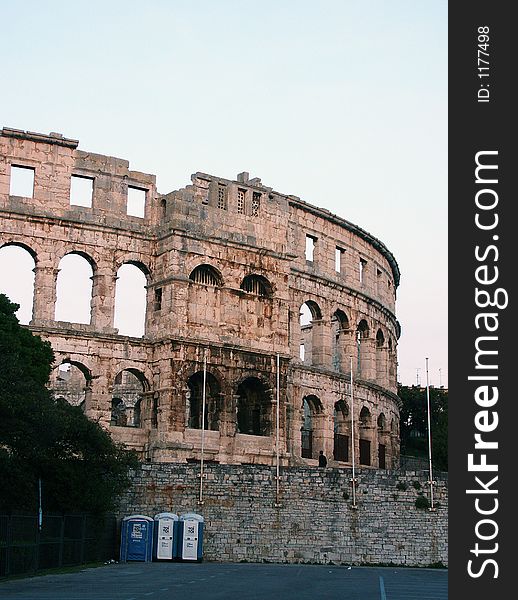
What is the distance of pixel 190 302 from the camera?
1843 inches

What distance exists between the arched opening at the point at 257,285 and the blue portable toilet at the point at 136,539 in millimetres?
14403

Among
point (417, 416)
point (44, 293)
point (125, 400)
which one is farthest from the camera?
point (417, 416)

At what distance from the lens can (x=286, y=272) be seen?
50219mm

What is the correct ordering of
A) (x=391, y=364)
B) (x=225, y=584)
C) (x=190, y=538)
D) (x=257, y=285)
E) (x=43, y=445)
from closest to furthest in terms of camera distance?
1. (x=225, y=584)
2. (x=43, y=445)
3. (x=190, y=538)
4. (x=257, y=285)
5. (x=391, y=364)

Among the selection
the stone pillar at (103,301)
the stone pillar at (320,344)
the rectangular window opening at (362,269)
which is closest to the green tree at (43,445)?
the stone pillar at (103,301)

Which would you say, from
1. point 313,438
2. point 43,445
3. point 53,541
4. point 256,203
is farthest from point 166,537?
point 256,203

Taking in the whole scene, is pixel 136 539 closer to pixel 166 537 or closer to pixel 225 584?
pixel 166 537

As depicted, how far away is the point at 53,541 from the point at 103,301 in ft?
52.0

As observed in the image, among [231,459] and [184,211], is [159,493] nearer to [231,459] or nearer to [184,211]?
[231,459]

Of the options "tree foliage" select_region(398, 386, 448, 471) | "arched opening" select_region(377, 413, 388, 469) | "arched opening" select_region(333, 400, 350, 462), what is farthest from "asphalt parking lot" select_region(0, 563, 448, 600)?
"tree foliage" select_region(398, 386, 448, 471)

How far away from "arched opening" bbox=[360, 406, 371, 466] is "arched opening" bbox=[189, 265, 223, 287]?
12177 mm

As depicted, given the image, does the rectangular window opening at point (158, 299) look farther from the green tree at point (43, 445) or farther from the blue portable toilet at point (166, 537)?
the blue portable toilet at point (166, 537)

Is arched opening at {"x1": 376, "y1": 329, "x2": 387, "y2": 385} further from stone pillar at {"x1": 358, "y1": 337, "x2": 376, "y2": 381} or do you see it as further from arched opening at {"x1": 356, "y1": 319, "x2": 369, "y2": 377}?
stone pillar at {"x1": 358, "y1": 337, "x2": 376, "y2": 381}

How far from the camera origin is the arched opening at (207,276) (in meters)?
47.8
